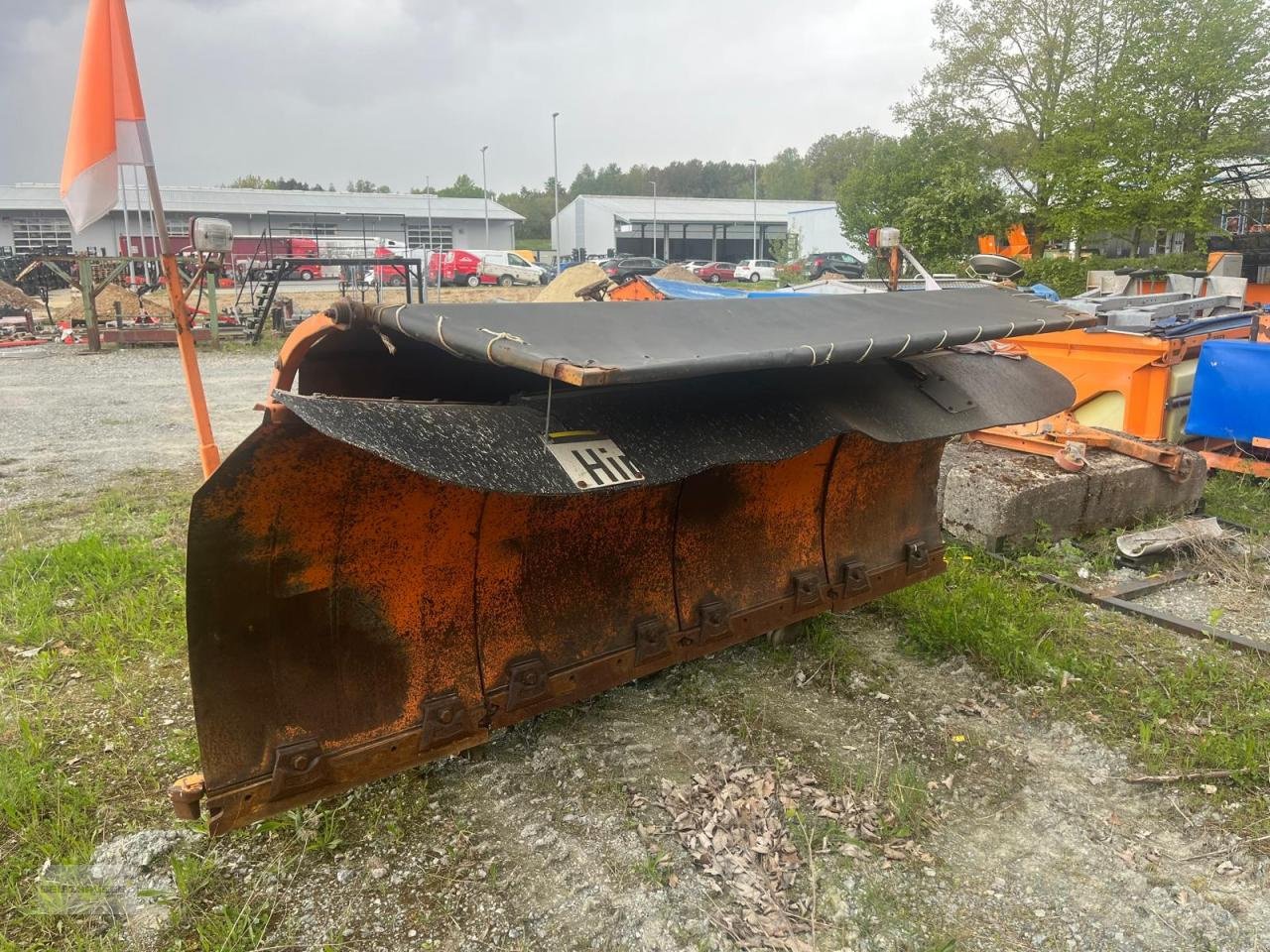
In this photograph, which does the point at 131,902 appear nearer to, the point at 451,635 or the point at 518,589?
the point at 451,635

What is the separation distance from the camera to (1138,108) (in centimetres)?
1925

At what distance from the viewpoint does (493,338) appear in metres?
1.98

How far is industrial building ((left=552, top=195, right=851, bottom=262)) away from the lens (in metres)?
54.4

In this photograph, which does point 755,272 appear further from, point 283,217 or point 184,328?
point 184,328

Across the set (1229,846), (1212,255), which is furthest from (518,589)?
(1212,255)

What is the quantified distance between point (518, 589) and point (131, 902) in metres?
1.28

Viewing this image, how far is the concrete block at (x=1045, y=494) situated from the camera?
4609 mm

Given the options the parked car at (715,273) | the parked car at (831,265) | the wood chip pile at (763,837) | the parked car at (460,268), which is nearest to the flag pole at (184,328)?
the wood chip pile at (763,837)

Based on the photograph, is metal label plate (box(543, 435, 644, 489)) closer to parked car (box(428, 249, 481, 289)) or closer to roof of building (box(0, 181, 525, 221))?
parked car (box(428, 249, 481, 289))

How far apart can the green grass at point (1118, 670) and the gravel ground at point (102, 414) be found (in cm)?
583

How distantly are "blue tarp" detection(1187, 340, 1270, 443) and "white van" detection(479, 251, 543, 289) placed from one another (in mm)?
29711

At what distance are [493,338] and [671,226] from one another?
5656 cm

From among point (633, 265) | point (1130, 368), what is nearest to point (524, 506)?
point (1130, 368)

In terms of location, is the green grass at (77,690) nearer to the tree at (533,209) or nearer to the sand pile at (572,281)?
the sand pile at (572,281)
